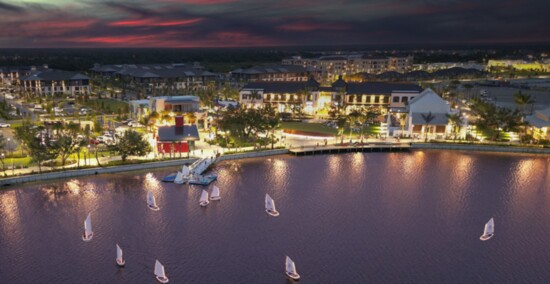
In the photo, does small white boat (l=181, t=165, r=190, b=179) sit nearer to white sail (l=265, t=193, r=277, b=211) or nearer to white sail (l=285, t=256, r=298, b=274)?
white sail (l=265, t=193, r=277, b=211)

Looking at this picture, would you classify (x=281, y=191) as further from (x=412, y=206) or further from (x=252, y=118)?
(x=252, y=118)

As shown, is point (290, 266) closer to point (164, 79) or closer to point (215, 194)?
point (215, 194)

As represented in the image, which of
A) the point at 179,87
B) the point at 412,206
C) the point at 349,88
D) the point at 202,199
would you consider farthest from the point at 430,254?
the point at 179,87

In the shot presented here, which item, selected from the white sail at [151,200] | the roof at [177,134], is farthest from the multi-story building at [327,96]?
the white sail at [151,200]

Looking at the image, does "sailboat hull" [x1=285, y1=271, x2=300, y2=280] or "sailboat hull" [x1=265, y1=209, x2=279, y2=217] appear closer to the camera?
"sailboat hull" [x1=285, y1=271, x2=300, y2=280]

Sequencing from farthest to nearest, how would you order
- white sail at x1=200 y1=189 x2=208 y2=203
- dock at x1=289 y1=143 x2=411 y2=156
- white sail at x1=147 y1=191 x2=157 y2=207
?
dock at x1=289 y1=143 x2=411 y2=156, white sail at x1=200 y1=189 x2=208 y2=203, white sail at x1=147 y1=191 x2=157 y2=207

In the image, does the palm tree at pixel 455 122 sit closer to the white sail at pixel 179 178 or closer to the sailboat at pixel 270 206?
the sailboat at pixel 270 206

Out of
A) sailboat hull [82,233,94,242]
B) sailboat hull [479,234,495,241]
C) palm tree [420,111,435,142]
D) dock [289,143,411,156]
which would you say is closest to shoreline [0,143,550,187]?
dock [289,143,411,156]

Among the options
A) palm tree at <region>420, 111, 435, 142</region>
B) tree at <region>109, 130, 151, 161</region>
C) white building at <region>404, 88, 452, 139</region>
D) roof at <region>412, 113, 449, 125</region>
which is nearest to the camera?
tree at <region>109, 130, 151, 161</region>
